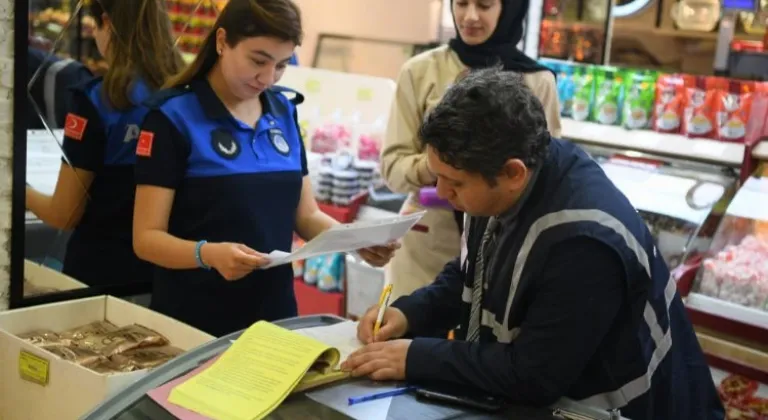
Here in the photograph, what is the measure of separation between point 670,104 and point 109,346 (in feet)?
8.52

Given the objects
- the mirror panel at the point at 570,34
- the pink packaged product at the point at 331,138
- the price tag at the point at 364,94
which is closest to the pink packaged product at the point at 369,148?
the pink packaged product at the point at 331,138

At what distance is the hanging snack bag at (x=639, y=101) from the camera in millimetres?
3900

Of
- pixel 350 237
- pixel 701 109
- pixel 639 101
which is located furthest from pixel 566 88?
pixel 350 237

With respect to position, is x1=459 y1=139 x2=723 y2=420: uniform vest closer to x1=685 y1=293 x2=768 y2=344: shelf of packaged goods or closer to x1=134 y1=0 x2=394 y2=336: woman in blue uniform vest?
x1=134 y1=0 x2=394 y2=336: woman in blue uniform vest

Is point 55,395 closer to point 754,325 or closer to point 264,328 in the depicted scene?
point 264,328

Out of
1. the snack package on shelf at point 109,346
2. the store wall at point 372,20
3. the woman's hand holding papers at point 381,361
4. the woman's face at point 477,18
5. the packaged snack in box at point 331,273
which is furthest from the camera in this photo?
the store wall at point 372,20

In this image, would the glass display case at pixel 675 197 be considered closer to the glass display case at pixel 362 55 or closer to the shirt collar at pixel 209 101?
the shirt collar at pixel 209 101

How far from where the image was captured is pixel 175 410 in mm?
1561

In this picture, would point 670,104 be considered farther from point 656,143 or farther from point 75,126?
point 75,126

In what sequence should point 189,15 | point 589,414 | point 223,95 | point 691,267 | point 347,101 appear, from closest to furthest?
point 589,414 → point 223,95 → point 189,15 → point 691,267 → point 347,101

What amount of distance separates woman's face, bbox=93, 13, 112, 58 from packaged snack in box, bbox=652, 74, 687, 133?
2.35 meters

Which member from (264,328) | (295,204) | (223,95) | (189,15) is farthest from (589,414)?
(189,15)

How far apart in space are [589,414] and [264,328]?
64 centimetres

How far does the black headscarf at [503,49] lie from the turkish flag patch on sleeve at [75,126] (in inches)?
47.2
